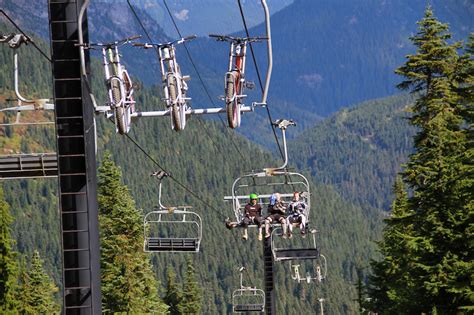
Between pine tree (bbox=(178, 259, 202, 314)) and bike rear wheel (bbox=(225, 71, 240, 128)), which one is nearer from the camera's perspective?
bike rear wheel (bbox=(225, 71, 240, 128))

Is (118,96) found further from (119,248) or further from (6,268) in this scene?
(6,268)

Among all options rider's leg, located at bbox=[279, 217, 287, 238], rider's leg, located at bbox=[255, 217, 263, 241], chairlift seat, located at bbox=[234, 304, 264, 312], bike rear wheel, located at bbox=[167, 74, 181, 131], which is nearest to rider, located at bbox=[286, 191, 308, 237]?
rider's leg, located at bbox=[279, 217, 287, 238]

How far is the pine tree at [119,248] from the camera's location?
193ft

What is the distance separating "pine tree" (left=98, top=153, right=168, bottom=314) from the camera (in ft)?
193

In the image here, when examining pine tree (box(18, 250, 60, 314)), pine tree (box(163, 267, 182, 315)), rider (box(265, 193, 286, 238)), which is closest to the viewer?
rider (box(265, 193, 286, 238))

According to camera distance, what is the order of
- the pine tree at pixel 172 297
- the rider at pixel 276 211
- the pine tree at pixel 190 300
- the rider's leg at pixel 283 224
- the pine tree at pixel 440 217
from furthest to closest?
1. the pine tree at pixel 190 300
2. the pine tree at pixel 172 297
3. the pine tree at pixel 440 217
4. the rider at pixel 276 211
5. the rider's leg at pixel 283 224

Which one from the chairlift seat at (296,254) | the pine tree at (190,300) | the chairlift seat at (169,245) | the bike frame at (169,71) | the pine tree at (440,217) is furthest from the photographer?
the pine tree at (190,300)

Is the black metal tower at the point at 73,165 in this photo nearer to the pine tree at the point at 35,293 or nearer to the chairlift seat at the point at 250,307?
the chairlift seat at the point at 250,307

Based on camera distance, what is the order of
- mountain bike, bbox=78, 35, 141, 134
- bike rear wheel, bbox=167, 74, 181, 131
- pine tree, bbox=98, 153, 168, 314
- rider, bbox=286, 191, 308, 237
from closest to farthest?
mountain bike, bbox=78, 35, 141, 134 < bike rear wheel, bbox=167, 74, 181, 131 < rider, bbox=286, 191, 308, 237 < pine tree, bbox=98, 153, 168, 314

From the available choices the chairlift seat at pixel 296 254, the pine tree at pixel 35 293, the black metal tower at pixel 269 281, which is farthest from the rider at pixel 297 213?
the pine tree at pixel 35 293

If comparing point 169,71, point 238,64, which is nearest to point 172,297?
point 238,64

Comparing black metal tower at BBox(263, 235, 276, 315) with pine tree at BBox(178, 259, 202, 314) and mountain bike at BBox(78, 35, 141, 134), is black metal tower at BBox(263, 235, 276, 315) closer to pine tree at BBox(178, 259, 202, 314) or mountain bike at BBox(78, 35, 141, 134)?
mountain bike at BBox(78, 35, 141, 134)

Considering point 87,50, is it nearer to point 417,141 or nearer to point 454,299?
point 454,299

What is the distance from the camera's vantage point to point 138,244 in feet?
197
